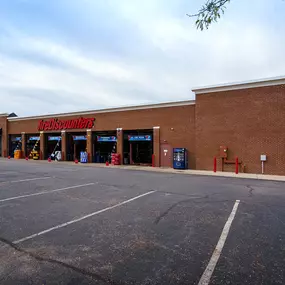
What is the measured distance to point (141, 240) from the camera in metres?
4.47

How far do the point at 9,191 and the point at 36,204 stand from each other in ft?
8.78

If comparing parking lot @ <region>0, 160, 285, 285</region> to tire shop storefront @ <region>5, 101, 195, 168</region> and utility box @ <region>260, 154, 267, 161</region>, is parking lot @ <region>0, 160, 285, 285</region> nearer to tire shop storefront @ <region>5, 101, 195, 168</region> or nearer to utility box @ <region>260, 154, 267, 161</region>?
utility box @ <region>260, 154, 267, 161</region>

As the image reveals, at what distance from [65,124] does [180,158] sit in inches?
584

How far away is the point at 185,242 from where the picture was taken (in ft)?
14.4

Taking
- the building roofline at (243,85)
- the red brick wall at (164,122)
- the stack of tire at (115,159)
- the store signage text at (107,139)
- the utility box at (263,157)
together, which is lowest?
the stack of tire at (115,159)

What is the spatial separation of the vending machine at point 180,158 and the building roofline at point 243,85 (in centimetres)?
469

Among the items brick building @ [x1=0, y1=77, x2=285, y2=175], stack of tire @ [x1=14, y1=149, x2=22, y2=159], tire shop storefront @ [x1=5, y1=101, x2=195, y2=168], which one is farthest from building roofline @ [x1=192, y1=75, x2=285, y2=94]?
stack of tire @ [x1=14, y1=149, x2=22, y2=159]

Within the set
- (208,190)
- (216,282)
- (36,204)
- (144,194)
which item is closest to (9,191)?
(36,204)

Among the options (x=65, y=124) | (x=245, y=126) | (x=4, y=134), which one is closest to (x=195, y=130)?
(x=245, y=126)

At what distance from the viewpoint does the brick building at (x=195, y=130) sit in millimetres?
15562

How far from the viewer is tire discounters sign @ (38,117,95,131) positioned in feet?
82.8

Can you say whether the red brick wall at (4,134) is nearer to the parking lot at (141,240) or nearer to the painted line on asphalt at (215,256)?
the parking lot at (141,240)

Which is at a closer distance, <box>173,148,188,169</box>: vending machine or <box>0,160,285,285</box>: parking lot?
<box>0,160,285,285</box>: parking lot

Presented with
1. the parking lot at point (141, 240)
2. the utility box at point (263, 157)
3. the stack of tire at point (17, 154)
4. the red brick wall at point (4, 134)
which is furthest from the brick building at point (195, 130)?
the parking lot at point (141, 240)
